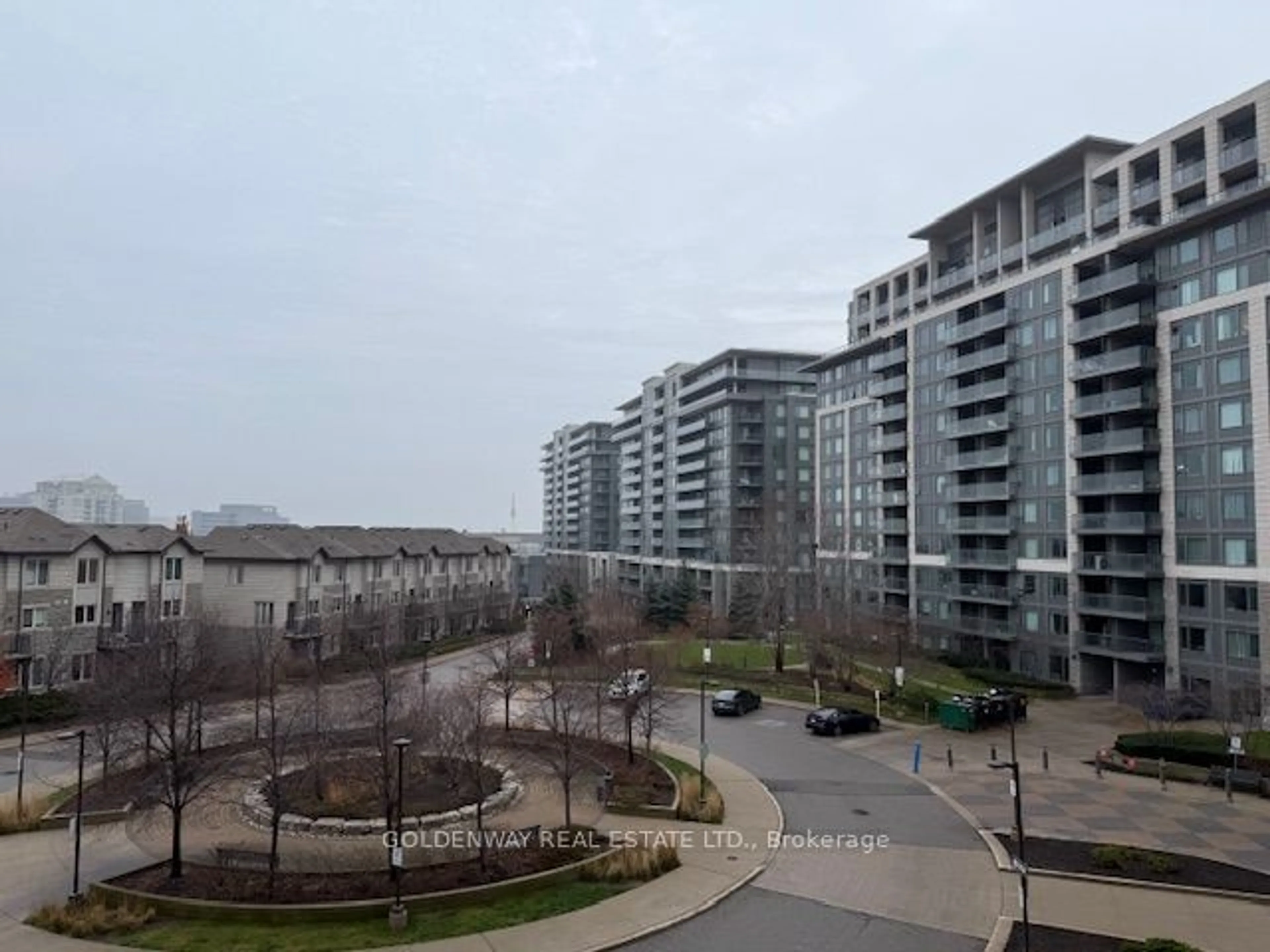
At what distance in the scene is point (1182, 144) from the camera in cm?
4891

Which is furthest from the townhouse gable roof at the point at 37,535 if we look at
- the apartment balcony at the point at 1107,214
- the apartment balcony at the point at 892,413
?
the apartment balcony at the point at 1107,214

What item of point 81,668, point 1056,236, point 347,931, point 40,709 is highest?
point 1056,236

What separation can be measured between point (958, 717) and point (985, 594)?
24395mm

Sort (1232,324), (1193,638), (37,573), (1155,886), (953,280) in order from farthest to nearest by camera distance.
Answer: (953,280), (1193,638), (1232,324), (37,573), (1155,886)

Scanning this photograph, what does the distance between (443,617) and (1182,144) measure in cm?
6186

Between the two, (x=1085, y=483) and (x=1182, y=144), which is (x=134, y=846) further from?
(x=1182, y=144)

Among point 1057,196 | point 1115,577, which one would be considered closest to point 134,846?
point 1115,577

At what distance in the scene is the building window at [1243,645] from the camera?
4303 centimetres

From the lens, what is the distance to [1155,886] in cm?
1975

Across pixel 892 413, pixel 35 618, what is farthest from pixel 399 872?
pixel 892 413

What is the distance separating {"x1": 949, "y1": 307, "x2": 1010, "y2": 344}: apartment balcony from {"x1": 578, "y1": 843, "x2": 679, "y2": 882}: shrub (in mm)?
49527

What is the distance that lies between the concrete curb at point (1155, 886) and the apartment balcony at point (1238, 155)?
3881cm

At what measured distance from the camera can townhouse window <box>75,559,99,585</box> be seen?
155 ft

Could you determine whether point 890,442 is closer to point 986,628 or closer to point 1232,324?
point 986,628
